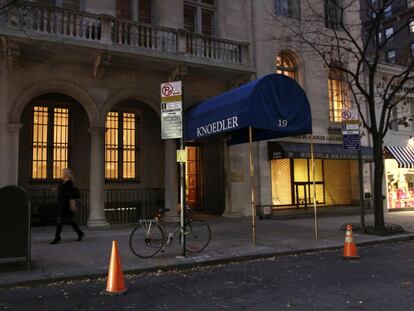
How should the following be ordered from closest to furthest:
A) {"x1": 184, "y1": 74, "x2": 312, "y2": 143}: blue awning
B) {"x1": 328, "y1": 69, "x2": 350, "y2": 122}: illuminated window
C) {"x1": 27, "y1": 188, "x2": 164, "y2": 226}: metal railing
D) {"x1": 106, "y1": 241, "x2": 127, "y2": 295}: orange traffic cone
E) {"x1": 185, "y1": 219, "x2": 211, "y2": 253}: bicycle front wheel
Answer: {"x1": 106, "y1": 241, "x2": 127, "y2": 295}: orange traffic cone, {"x1": 185, "y1": 219, "x2": 211, "y2": 253}: bicycle front wheel, {"x1": 184, "y1": 74, "x2": 312, "y2": 143}: blue awning, {"x1": 27, "y1": 188, "x2": 164, "y2": 226}: metal railing, {"x1": 328, "y1": 69, "x2": 350, "y2": 122}: illuminated window

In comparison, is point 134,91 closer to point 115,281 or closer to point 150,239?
point 150,239

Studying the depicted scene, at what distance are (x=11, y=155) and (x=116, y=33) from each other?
5040mm

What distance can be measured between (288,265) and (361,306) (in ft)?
9.90

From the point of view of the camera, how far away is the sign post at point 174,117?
945cm

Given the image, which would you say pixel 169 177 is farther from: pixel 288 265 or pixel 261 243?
pixel 288 265

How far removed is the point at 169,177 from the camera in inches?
593

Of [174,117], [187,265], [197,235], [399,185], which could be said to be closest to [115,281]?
[187,265]

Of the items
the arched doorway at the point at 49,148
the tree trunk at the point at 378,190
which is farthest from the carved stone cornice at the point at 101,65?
the tree trunk at the point at 378,190

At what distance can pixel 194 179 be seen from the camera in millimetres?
18422

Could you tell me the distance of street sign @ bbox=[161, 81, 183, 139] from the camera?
374 inches

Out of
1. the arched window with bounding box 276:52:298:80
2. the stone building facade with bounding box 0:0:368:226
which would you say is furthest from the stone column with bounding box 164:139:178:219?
the arched window with bounding box 276:52:298:80

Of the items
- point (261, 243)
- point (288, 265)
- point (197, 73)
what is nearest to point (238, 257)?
point (288, 265)

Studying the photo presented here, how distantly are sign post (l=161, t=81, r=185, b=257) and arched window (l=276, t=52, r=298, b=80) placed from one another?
9.95 meters

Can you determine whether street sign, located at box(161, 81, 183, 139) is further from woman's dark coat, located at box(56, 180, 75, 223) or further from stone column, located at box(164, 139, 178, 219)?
stone column, located at box(164, 139, 178, 219)
